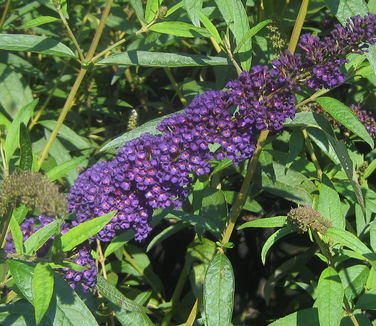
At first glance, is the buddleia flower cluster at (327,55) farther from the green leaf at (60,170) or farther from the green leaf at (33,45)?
the green leaf at (60,170)

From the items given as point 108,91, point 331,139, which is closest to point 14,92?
point 108,91

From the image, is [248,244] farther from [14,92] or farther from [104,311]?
[14,92]

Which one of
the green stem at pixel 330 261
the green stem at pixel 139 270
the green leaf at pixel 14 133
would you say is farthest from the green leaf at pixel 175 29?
the green stem at pixel 139 270

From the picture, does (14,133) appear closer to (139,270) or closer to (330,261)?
(139,270)

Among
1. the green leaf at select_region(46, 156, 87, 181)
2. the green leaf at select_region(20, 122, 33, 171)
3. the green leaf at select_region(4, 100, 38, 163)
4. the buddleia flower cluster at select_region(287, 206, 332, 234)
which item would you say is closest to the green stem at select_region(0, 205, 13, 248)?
the green leaf at select_region(20, 122, 33, 171)

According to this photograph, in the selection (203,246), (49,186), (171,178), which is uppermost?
(49,186)

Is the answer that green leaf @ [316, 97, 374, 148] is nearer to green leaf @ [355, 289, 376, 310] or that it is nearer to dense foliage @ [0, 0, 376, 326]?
dense foliage @ [0, 0, 376, 326]

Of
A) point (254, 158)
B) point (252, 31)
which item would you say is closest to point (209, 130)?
point (254, 158)

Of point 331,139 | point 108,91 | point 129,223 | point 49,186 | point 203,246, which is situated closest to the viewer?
point 49,186
